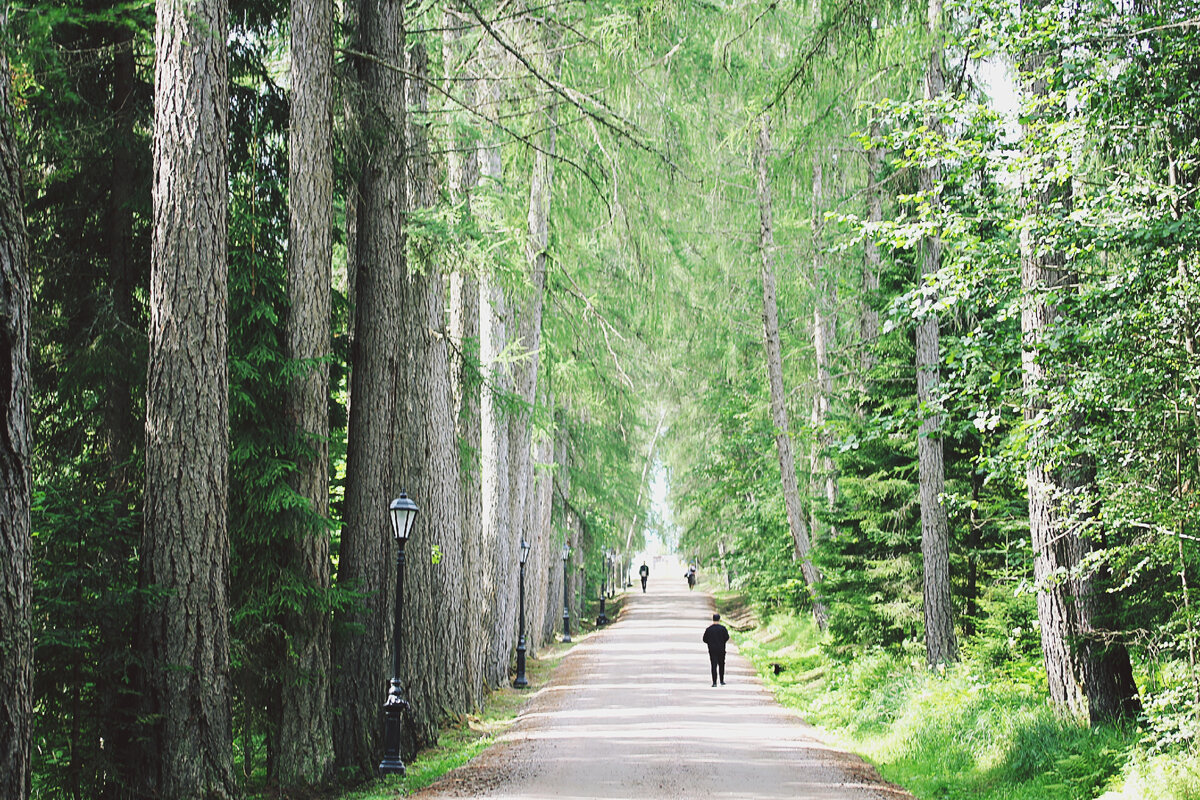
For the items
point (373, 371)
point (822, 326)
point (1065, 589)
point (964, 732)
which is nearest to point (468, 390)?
point (373, 371)

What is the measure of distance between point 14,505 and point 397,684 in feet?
22.4

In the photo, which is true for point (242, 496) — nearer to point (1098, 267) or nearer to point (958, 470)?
point (1098, 267)

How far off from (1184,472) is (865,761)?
214 inches

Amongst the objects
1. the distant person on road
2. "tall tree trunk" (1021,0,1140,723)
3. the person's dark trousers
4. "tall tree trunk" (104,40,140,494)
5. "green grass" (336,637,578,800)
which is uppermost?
"tall tree trunk" (104,40,140,494)

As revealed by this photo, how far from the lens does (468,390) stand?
14.7 meters

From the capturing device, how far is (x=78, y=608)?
7.67 metres

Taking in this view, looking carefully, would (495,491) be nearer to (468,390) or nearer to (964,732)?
(468,390)

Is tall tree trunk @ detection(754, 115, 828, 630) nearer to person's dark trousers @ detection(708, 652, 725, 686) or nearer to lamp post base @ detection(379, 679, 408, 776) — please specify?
person's dark trousers @ detection(708, 652, 725, 686)

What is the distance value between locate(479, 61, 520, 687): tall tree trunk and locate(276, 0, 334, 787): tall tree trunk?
7242mm

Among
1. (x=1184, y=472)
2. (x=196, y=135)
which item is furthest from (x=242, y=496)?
(x=1184, y=472)

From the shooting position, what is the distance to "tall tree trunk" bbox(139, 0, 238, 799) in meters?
7.96

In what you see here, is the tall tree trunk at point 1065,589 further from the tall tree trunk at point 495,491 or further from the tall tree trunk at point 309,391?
the tall tree trunk at point 495,491

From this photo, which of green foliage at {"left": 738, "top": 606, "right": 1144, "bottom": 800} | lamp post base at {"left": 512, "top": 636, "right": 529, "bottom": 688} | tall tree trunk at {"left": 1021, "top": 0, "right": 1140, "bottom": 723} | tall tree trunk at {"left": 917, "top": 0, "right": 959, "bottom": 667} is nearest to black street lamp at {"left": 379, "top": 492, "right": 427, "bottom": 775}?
green foliage at {"left": 738, "top": 606, "right": 1144, "bottom": 800}

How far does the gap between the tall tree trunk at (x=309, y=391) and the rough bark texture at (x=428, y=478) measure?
141cm
